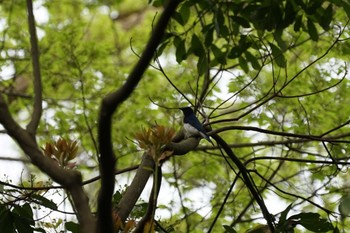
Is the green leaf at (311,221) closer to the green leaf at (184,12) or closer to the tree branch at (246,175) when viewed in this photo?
the tree branch at (246,175)

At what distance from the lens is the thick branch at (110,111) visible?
1474 millimetres

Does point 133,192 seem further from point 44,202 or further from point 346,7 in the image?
point 346,7

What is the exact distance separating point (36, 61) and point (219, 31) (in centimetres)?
185

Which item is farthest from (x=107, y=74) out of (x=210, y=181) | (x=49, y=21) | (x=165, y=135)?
(x=165, y=135)

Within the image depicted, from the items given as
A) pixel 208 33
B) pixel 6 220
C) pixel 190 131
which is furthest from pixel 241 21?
pixel 6 220

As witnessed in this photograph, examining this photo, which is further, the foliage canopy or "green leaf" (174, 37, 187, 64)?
"green leaf" (174, 37, 187, 64)

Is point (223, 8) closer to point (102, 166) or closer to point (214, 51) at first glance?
point (214, 51)

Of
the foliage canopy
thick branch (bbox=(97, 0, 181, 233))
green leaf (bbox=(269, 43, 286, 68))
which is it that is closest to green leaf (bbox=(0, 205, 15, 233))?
the foliage canopy

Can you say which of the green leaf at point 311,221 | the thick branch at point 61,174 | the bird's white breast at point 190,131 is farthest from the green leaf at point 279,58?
the thick branch at point 61,174

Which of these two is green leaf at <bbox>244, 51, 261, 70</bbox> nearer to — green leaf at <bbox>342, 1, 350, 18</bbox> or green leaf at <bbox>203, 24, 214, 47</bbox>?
green leaf at <bbox>203, 24, 214, 47</bbox>

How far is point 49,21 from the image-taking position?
8.27 meters

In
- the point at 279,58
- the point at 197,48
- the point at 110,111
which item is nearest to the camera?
the point at 110,111

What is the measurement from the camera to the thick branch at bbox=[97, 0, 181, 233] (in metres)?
1.47

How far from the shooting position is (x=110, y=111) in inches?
58.5
